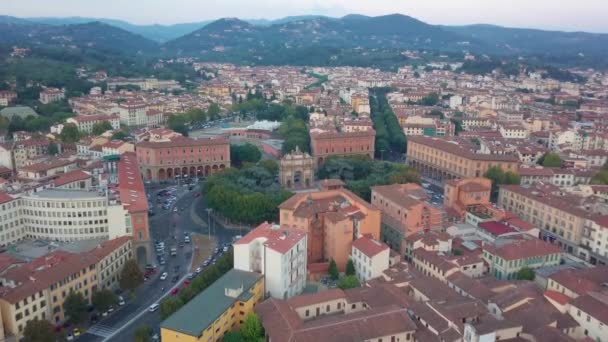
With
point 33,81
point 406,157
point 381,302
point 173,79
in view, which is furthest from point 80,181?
point 173,79

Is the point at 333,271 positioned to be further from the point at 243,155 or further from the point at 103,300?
the point at 243,155

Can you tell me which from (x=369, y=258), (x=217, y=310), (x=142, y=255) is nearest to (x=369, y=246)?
(x=369, y=258)

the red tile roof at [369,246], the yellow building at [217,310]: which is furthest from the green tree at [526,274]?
the yellow building at [217,310]

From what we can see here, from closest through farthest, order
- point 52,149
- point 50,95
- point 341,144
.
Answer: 1. point 52,149
2. point 341,144
3. point 50,95

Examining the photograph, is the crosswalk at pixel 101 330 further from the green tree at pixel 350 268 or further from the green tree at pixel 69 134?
the green tree at pixel 69 134

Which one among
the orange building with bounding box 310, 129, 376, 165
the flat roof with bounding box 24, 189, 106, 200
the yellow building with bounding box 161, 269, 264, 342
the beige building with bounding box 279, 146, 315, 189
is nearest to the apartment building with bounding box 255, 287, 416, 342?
the yellow building with bounding box 161, 269, 264, 342

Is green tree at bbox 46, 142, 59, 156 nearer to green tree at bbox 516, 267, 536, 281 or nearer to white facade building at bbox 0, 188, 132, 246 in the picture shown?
white facade building at bbox 0, 188, 132, 246
